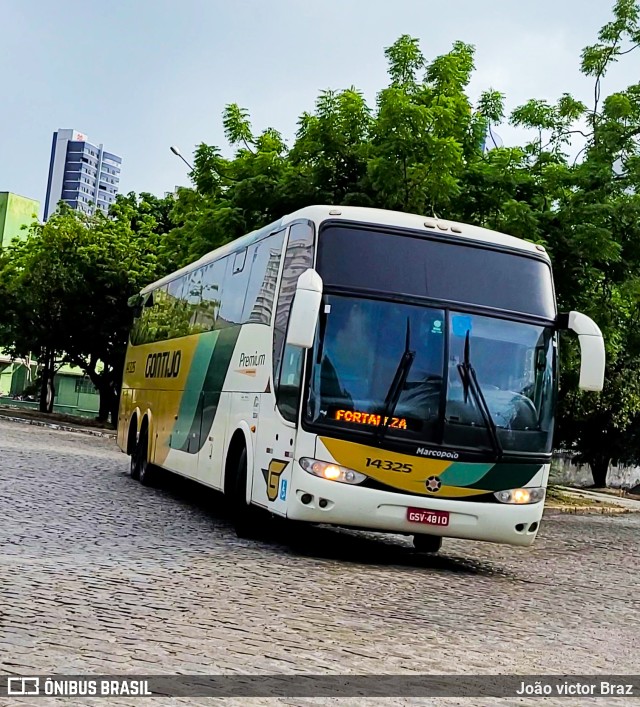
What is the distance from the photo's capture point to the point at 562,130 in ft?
73.8

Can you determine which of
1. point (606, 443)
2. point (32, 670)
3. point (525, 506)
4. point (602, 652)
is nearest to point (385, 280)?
point (525, 506)

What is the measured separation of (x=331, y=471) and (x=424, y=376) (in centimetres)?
131

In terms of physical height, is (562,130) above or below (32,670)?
above

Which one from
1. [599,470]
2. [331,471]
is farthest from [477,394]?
[599,470]

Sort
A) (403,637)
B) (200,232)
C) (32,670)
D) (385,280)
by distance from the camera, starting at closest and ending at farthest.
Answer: (32,670) → (403,637) → (385,280) → (200,232)

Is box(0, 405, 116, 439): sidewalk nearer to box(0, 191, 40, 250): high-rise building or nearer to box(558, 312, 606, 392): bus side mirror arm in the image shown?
box(0, 191, 40, 250): high-rise building

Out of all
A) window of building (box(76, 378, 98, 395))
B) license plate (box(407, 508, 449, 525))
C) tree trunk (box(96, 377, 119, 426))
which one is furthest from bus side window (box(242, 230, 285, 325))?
window of building (box(76, 378, 98, 395))

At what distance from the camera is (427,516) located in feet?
38.7

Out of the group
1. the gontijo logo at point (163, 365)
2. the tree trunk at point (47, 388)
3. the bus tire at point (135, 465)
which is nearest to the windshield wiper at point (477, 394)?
the gontijo logo at point (163, 365)

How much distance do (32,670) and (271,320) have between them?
7319mm

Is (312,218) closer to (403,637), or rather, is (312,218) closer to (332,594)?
(332,594)

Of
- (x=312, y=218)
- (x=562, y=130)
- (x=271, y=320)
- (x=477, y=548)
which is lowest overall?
(x=477, y=548)

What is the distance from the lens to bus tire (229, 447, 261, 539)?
13.3 meters

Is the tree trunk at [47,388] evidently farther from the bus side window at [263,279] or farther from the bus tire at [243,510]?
the bus tire at [243,510]
